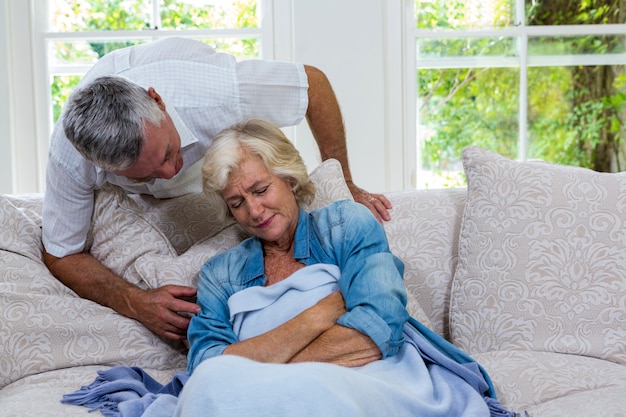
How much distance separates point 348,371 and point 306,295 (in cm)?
42

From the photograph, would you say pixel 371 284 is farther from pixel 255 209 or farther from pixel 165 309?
pixel 165 309

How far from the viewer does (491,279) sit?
6.91ft

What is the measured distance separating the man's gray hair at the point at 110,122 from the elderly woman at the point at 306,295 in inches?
7.6

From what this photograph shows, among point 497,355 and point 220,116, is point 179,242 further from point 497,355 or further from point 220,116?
point 497,355

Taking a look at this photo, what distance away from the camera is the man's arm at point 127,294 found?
2.01 meters

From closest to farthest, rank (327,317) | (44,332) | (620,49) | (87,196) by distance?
(327,317) → (44,332) → (87,196) → (620,49)

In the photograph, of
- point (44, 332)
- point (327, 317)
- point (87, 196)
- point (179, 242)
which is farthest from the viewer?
point (179, 242)

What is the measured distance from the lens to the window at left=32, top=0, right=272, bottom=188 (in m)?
3.37

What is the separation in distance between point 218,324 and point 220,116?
0.63m

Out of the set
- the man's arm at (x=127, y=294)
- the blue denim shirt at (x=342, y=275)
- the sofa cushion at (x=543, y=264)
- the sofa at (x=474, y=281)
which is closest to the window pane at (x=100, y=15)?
the sofa at (x=474, y=281)

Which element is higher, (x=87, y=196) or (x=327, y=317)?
(x=87, y=196)

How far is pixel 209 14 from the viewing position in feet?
11.1

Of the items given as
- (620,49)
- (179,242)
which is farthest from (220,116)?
(620,49)

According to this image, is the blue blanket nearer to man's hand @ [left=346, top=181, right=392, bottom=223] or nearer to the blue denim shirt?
the blue denim shirt
